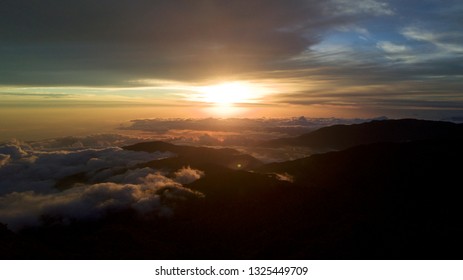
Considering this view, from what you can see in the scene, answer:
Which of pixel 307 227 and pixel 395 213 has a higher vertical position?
pixel 395 213

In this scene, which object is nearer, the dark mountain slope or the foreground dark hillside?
the dark mountain slope

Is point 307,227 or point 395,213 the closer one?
point 395,213

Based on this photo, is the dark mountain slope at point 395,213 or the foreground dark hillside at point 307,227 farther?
the foreground dark hillside at point 307,227
